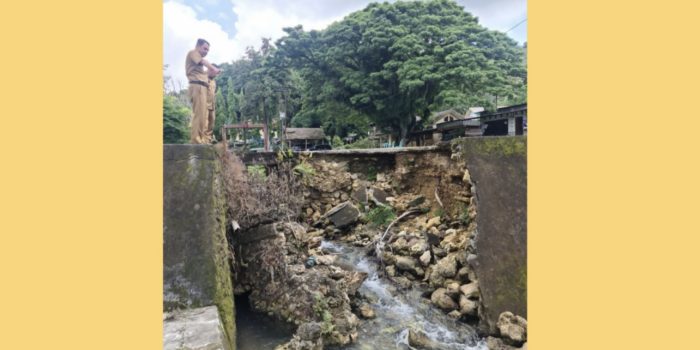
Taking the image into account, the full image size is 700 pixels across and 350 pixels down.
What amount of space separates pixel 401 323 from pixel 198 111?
4506mm

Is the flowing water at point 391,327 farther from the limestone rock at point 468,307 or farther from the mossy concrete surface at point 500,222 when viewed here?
the mossy concrete surface at point 500,222

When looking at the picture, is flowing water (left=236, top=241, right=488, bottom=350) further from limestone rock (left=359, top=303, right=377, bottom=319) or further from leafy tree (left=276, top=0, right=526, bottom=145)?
leafy tree (left=276, top=0, right=526, bottom=145)

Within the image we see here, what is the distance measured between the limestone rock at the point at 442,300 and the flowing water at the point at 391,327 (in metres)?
0.11

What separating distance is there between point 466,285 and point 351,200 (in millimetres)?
6419

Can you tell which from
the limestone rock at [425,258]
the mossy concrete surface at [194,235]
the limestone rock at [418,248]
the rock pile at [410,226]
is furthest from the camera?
the limestone rock at [418,248]

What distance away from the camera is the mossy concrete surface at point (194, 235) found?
3.73m

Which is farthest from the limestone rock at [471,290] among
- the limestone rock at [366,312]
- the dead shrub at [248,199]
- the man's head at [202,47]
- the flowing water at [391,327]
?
the man's head at [202,47]

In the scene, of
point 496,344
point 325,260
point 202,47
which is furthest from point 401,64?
point 496,344

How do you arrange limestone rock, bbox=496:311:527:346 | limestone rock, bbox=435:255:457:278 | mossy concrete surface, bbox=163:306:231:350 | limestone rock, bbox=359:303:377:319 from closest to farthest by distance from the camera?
mossy concrete surface, bbox=163:306:231:350
limestone rock, bbox=496:311:527:346
limestone rock, bbox=359:303:377:319
limestone rock, bbox=435:255:457:278

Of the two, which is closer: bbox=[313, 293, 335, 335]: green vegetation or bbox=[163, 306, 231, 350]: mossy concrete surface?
bbox=[163, 306, 231, 350]: mossy concrete surface

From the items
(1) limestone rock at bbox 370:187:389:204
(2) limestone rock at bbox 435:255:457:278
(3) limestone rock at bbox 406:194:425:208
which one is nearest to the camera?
(2) limestone rock at bbox 435:255:457:278

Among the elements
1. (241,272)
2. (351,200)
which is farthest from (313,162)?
(241,272)

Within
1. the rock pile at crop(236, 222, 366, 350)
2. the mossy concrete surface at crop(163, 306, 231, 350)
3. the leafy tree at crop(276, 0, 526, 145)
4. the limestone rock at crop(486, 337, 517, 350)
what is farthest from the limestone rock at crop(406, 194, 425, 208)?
the leafy tree at crop(276, 0, 526, 145)

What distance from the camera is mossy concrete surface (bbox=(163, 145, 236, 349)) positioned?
373cm
